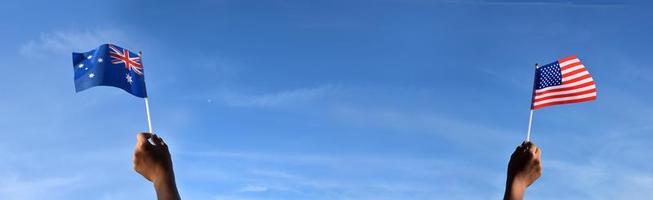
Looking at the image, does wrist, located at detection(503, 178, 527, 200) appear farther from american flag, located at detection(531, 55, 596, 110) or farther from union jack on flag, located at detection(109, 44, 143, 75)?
american flag, located at detection(531, 55, 596, 110)

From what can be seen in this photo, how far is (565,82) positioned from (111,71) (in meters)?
9.67

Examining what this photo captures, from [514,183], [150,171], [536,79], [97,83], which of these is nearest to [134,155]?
[150,171]

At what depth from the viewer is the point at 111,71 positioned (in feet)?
42.9

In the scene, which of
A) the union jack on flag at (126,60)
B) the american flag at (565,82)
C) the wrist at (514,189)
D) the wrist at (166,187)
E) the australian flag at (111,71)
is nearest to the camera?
the wrist at (166,187)

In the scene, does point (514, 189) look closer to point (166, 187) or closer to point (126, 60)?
point (166, 187)

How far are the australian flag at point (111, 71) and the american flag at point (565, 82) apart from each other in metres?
8.40

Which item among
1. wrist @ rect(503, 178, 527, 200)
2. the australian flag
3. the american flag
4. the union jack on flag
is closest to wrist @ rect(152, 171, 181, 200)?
wrist @ rect(503, 178, 527, 200)

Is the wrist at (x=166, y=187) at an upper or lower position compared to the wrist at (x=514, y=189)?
lower

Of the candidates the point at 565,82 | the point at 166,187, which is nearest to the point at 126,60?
the point at 166,187

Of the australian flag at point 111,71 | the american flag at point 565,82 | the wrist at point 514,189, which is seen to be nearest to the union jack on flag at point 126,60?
the australian flag at point 111,71

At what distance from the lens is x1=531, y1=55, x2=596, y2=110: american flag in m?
15.1

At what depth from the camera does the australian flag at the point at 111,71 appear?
1293cm

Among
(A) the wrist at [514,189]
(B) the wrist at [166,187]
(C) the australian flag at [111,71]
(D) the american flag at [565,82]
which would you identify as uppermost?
(D) the american flag at [565,82]

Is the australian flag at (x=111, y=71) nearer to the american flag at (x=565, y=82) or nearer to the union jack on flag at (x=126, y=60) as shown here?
the union jack on flag at (x=126, y=60)
